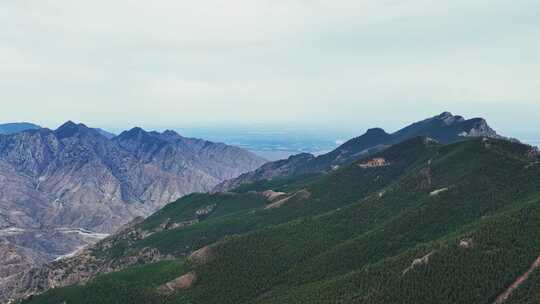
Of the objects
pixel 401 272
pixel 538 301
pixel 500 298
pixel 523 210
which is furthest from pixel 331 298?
pixel 523 210

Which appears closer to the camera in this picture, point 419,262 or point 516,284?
point 516,284

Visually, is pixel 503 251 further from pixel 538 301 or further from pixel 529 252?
pixel 538 301

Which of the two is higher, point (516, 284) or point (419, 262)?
point (419, 262)

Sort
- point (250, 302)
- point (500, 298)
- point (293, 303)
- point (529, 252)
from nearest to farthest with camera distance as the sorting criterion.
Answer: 1. point (500, 298)
2. point (529, 252)
3. point (293, 303)
4. point (250, 302)

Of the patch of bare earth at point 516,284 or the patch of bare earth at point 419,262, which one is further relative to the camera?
the patch of bare earth at point 419,262

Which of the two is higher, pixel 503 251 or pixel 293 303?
pixel 503 251

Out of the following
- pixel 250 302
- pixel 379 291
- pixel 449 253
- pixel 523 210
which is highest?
pixel 523 210

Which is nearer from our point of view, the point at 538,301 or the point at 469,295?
the point at 538,301

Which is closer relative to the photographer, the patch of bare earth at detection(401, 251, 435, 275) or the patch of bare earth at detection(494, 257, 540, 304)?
the patch of bare earth at detection(494, 257, 540, 304)
